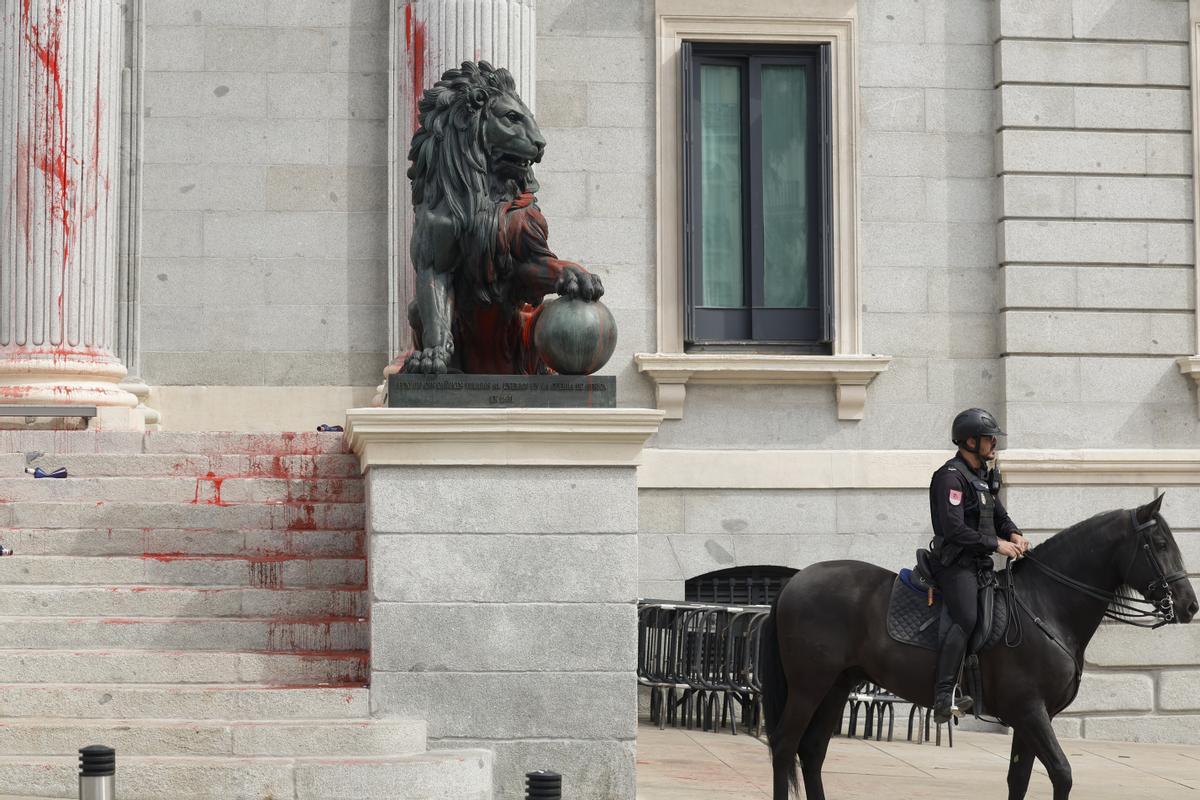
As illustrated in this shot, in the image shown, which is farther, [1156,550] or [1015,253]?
[1015,253]

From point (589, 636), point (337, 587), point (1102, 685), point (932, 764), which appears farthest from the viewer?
point (1102, 685)

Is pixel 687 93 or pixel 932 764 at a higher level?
pixel 687 93

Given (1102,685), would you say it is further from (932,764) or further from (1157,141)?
(1157,141)

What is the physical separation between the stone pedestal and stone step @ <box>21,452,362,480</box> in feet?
9.02

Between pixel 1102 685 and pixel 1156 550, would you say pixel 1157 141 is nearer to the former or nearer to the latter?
pixel 1102 685

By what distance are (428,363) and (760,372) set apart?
6527mm

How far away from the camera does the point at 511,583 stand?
33.6ft

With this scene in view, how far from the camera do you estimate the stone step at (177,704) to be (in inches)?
393

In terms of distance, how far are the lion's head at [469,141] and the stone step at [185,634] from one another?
275 centimetres

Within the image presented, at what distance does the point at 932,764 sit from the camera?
13.7m

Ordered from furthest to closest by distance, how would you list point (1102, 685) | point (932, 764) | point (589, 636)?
point (1102, 685) → point (932, 764) → point (589, 636)

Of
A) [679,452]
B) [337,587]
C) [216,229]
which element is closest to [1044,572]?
[337,587]

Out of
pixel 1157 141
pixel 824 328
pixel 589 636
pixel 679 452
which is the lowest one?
pixel 589 636

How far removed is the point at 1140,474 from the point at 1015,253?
2.52 meters
